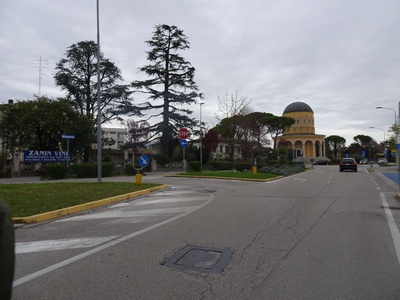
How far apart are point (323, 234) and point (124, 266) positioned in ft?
13.3

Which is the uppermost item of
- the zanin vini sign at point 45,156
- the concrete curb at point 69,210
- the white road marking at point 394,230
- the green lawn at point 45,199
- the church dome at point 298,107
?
the church dome at point 298,107

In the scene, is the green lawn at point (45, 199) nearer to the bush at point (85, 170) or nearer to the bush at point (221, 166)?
the bush at point (85, 170)

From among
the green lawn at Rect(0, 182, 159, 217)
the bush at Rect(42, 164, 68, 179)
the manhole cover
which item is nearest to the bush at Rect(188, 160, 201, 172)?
the bush at Rect(42, 164, 68, 179)

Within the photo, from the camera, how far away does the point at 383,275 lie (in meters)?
4.35

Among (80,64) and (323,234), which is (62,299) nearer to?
(323,234)

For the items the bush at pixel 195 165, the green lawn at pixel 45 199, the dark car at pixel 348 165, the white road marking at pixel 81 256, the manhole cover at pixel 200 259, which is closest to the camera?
the white road marking at pixel 81 256

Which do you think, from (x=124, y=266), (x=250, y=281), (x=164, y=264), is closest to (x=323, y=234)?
(x=250, y=281)

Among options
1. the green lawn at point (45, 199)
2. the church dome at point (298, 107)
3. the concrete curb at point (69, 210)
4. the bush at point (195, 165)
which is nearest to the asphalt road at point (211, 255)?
the concrete curb at point (69, 210)

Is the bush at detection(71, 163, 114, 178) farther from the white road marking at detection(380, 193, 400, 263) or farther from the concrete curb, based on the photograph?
the white road marking at detection(380, 193, 400, 263)

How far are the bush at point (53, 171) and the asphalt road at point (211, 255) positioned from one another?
1664cm

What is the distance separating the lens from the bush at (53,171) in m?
23.9

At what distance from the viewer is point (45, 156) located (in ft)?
88.9

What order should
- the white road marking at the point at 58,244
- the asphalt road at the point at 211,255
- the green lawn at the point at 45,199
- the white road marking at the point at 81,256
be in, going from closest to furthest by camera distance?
1. the asphalt road at the point at 211,255
2. the white road marking at the point at 81,256
3. the white road marking at the point at 58,244
4. the green lawn at the point at 45,199

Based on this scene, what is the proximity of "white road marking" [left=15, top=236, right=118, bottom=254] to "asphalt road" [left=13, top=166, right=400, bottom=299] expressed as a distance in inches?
0.7
